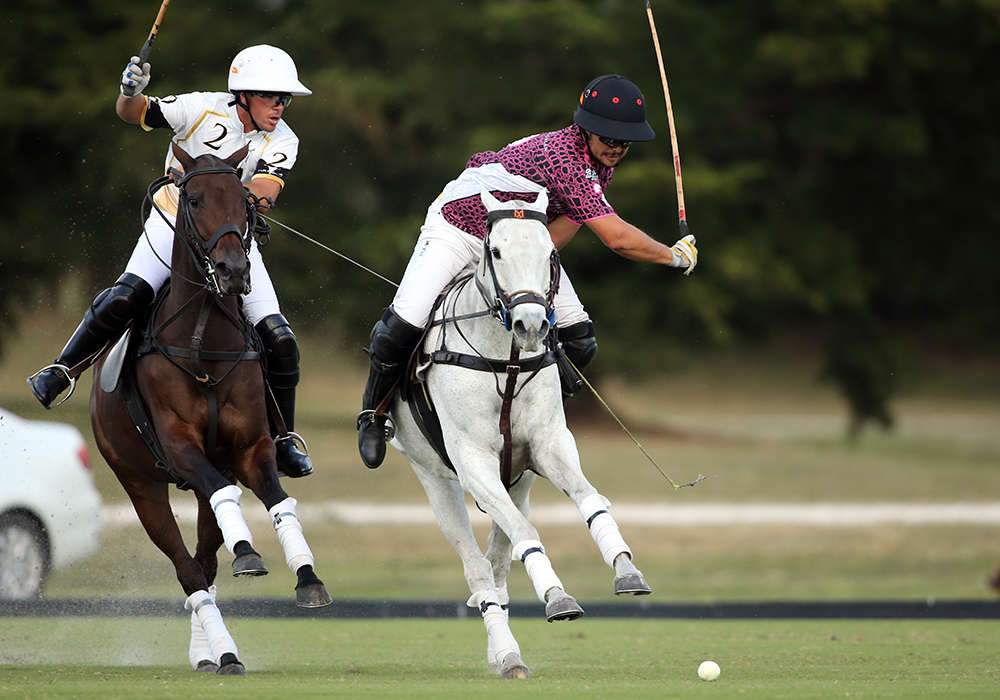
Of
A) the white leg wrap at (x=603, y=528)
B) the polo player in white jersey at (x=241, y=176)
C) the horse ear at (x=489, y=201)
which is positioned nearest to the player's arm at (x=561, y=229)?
the horse ear at (x=489, y=201)

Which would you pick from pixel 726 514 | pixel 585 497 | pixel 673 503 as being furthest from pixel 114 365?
pixel 673 503

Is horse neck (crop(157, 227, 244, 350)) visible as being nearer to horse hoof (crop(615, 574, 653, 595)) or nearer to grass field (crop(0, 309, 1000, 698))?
grass field (crop(0, 309, 1000, 698))

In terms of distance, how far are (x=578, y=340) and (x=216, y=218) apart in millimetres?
2263

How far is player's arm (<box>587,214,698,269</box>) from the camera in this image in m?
Answer: 7.86

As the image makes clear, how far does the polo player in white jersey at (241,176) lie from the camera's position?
831 centimetres

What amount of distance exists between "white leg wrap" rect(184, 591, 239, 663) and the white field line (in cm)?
1002

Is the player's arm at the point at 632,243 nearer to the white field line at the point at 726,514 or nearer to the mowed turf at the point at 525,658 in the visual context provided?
the mowed turf at the point at 525,658

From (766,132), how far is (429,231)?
765 inches

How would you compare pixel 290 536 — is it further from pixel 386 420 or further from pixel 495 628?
pixel 386 420

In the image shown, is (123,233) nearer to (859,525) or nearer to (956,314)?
(859,525)

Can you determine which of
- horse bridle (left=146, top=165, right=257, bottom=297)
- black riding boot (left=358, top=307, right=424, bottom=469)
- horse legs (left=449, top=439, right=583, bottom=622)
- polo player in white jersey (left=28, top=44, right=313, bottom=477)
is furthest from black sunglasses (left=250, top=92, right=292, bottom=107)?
horse legs (left=449, top=439, right=583, bottom=622)

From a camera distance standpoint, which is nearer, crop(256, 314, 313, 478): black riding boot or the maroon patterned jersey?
the maroon patterned jersey

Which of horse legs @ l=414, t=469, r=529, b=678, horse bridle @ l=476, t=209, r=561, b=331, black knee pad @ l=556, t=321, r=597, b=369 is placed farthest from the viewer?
black knee pad @ l=556, t=321, r=597, b=369

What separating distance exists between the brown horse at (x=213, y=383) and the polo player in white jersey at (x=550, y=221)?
33.2 inches
